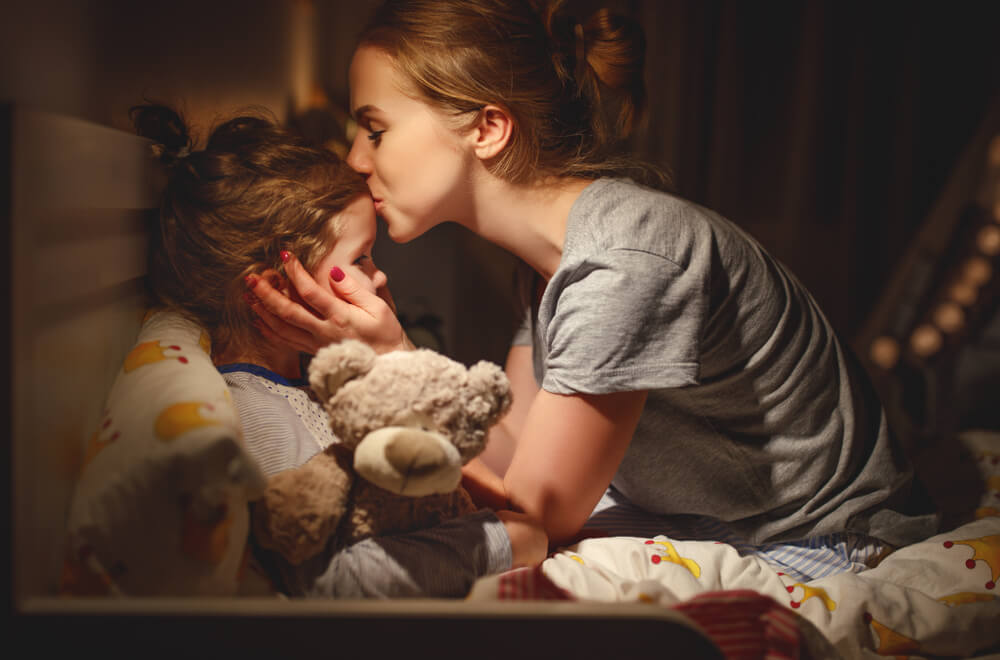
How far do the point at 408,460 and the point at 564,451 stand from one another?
0.25m

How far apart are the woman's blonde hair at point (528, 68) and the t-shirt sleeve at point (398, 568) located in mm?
450

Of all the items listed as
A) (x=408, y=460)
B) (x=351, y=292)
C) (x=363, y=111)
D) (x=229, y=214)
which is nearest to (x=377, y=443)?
(x=408, y=460)

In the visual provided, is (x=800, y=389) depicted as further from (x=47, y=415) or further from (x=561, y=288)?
(x=47, y=415)

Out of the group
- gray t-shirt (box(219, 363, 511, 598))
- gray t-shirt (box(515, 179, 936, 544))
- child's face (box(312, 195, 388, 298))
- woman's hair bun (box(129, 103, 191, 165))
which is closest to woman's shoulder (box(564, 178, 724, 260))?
gray t-shirt (box(515, 179, 936, 544))

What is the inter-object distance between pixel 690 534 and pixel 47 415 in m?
0.76

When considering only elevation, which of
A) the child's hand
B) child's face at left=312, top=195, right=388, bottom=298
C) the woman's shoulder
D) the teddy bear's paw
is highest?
the woman's shoulder

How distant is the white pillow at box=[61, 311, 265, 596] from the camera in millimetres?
520

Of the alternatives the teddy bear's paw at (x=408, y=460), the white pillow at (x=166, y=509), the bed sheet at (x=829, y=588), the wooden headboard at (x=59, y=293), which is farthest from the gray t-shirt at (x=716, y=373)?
the wooden headboard at (x=59, y=293)

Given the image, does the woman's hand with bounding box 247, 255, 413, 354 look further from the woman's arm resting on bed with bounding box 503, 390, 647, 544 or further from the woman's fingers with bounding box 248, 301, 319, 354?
the woman's arm resting on bed with bounding box 503, 390, 647, 544

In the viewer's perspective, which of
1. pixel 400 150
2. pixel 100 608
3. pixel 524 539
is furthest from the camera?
pixel 400 150

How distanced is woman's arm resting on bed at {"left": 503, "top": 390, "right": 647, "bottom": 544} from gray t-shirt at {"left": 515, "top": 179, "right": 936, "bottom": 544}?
0.02m

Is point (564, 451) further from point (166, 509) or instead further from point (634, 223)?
point (166, 509)

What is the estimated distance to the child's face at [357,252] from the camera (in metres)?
0.72

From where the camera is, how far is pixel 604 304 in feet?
2.32
